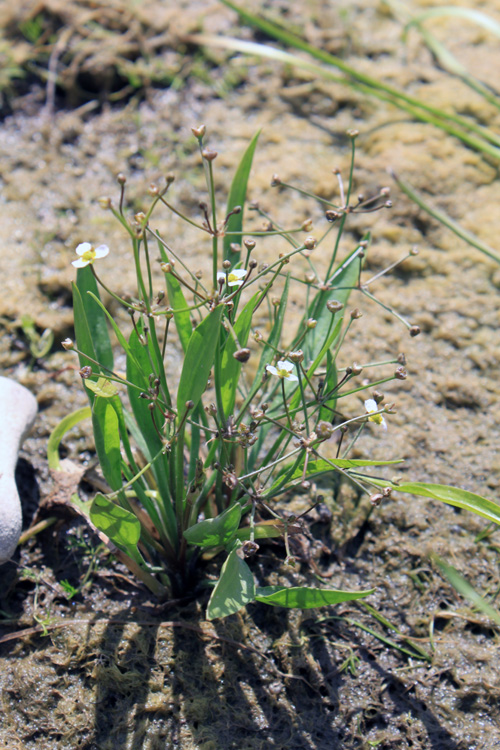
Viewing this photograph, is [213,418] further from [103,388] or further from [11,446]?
[11,446]

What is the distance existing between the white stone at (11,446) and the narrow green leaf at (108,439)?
0.33 meters

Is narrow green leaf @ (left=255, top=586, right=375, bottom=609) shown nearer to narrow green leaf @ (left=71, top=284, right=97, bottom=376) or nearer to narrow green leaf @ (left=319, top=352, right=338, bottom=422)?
narrow green leaf @ (left=319, top=352, right=338, bottom=422)

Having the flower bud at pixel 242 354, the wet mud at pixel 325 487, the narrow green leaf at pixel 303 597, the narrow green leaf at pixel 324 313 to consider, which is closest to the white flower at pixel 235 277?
the flower bud at pixel 242 354

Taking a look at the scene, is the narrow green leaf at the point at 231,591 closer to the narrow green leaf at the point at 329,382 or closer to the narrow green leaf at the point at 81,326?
the narrow green leaf at the point at 329,382

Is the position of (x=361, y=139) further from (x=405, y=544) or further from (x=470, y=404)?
(x=405, y=544)

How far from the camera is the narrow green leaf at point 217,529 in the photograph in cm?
138

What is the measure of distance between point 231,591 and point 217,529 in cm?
16

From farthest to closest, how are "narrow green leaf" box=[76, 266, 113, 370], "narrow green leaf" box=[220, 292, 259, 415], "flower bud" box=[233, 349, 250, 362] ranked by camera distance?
"narrow green leaf" box=[76, 266, 113, 370], "narrow green leaf" box=[220, 292, 259, 415], "flower bud" box=[233, 349, 250, 362]

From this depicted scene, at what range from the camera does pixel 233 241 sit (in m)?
1.81

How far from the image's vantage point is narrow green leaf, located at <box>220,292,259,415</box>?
149 cm

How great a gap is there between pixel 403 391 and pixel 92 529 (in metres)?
1.19

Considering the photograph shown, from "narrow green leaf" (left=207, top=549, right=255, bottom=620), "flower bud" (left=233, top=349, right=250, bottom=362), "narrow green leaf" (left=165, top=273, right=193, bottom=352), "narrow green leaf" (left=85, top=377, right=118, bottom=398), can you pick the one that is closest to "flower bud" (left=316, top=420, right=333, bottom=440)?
"flower bud" (left=233, top=349, right=250, bottom=362)

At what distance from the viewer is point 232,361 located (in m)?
1.51

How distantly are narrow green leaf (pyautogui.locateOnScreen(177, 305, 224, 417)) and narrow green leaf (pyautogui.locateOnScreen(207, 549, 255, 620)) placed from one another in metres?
0.36
